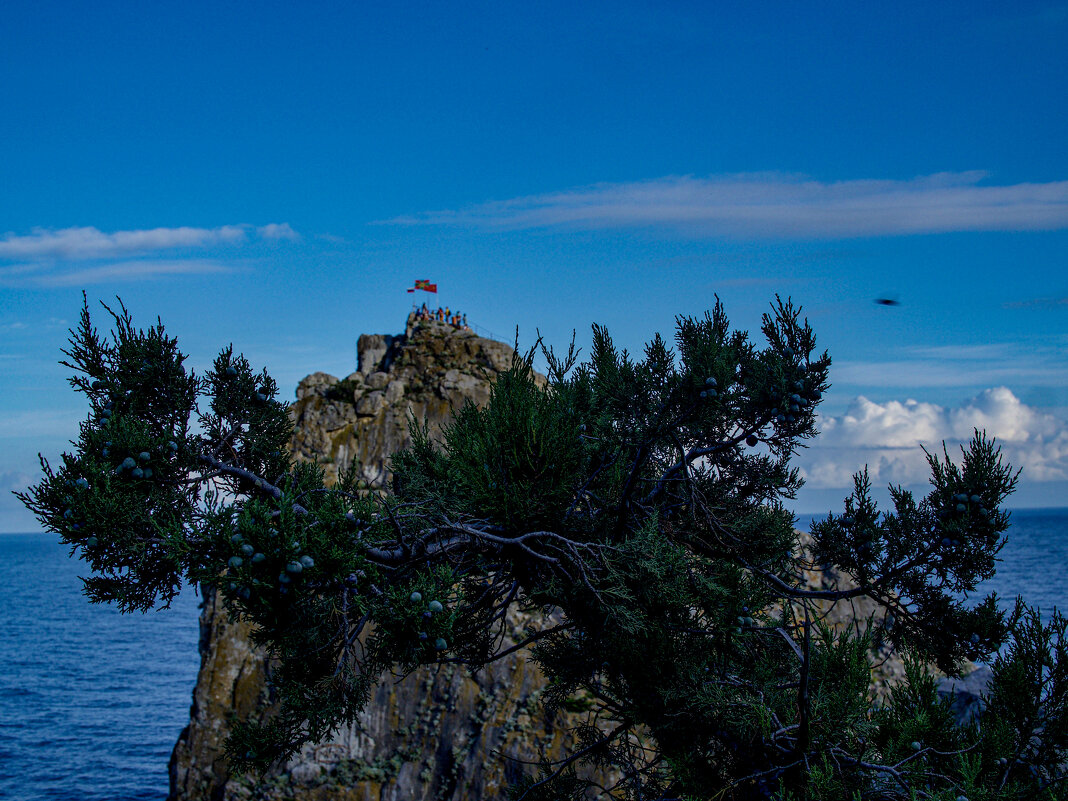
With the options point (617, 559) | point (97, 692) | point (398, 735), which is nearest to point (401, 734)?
point (398, 735)

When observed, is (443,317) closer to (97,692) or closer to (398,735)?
(398,735)

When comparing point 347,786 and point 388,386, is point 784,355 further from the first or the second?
point 388,386

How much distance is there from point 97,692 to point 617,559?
6463 cm

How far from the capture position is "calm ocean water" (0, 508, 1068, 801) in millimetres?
40031

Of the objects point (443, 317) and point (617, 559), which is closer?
point (617, 559)

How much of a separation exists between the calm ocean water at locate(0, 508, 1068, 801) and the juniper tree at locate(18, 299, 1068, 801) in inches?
128

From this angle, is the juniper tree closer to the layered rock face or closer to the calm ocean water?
the calm ocean water

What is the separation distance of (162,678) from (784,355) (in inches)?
2681

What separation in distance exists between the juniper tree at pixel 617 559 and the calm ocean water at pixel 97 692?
10.7 ft

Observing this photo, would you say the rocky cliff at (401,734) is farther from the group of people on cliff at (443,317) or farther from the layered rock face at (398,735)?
the group of people on cliff at (443,317)

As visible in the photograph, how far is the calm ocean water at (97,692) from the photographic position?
4003 centimetres

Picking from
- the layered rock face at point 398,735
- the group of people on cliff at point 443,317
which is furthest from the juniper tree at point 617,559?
the group of people on cliff at point 443,317

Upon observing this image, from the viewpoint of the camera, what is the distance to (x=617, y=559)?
794cm

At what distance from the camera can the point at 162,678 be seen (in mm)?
61594
